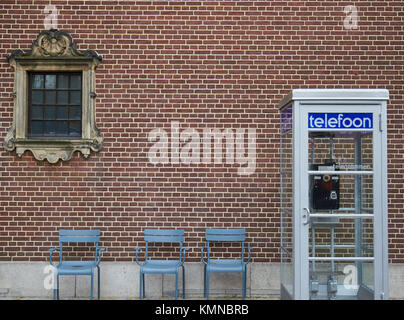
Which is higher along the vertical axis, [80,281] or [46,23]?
[46,23]

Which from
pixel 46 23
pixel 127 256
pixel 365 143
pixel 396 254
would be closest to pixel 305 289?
pixel 365 143

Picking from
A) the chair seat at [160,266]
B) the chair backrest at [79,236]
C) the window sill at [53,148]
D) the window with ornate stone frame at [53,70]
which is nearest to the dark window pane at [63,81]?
the window with ornate stone frame at [53,70]

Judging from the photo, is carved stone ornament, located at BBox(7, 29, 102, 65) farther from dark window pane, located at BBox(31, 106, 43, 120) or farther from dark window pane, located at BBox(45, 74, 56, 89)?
dark window pane, located at BBox(31, 106, 43, 120)

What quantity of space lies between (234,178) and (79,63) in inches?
114

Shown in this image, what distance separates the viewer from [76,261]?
22.2 ft

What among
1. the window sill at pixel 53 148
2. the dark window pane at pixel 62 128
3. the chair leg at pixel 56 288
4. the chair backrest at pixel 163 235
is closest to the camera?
the chair leg at pixel 56 288

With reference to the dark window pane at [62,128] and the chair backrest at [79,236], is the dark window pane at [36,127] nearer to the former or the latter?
the dark window pane at [62,128]

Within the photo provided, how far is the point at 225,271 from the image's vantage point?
250 inches

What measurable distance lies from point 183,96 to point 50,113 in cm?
204

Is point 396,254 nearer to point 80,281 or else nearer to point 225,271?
point 225,271

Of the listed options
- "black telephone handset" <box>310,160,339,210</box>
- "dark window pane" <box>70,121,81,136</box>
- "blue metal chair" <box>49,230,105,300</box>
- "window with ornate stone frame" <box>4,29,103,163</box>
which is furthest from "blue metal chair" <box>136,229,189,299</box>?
"black telephone handset" <box>310,160,339,210</box>

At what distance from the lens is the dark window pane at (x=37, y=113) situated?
23.2 feet

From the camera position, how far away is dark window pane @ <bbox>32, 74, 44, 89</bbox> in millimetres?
7093

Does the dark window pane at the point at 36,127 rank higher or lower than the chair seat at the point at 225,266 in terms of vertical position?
higher
